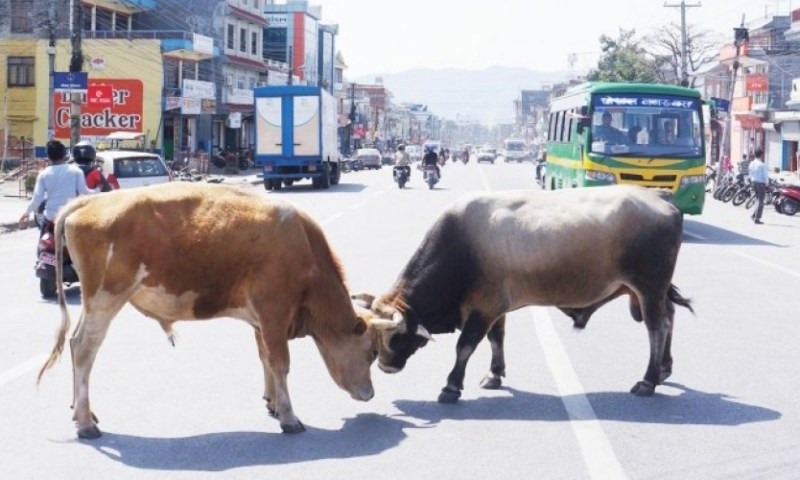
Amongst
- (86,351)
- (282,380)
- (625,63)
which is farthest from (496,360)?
(625,63)

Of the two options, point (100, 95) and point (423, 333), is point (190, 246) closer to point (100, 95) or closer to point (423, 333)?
point (423, 333)

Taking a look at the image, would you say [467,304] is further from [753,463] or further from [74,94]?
[74,94]

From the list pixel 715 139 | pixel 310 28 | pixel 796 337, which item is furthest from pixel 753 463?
pixel 310 28

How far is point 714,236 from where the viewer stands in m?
22.1

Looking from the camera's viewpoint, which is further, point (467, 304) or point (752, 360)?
point (752, 360)

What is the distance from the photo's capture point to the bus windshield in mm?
21703

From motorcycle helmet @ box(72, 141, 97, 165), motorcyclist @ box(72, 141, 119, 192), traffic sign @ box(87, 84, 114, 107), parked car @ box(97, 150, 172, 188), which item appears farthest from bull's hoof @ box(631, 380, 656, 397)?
traffic sign @ box(87, 84, 114, 107)

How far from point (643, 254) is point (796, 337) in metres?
3.09

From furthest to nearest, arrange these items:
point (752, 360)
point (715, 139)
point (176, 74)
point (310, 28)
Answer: point (310, 28), point (715, 139), point (176, 74), point (752, 360)

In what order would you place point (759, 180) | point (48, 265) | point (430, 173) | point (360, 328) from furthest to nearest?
point (430, 173) → point (759, 180) → point (48, 265) → point (360, 328)

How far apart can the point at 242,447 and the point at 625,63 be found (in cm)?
6783

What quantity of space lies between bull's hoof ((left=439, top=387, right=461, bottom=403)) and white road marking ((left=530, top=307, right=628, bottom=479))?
72 centimetres

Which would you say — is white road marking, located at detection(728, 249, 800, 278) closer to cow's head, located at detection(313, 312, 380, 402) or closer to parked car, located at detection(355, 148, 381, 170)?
cow's head, located at detection(313, 312, 380, 402)

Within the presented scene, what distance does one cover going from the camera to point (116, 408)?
7.15 meters
